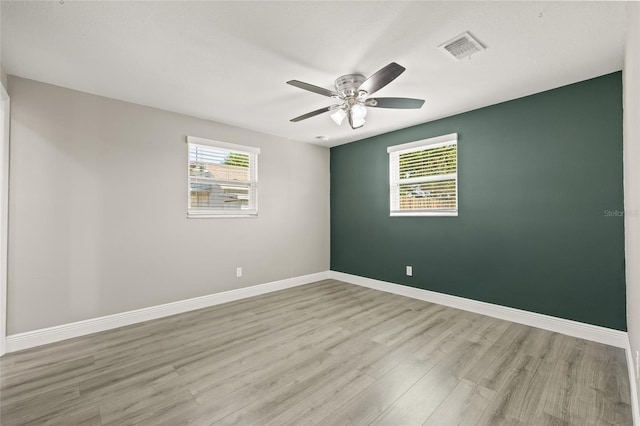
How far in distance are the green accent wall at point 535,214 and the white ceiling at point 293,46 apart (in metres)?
0.33

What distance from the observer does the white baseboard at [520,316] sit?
256cm

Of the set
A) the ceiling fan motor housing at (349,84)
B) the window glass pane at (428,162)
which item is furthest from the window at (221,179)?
the window glass pane at (428,162)

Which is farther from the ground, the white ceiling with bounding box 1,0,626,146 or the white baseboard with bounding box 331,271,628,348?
the white ceiling with bounding box 1,0,626,146

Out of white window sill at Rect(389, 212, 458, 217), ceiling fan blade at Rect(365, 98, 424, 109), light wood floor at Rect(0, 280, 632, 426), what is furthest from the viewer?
white window sill at Rect(389, 212, 458, 217)

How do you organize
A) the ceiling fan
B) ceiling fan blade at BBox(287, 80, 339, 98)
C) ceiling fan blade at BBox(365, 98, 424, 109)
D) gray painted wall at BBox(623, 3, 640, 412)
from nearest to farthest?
gray painted wall at BBox(623, 3, 640, 412) < ceiling fan blade at BBox(287, 80, 339, 98) < the ceiling fan < ceiling fan blade at BBox(365, 98, 424, 109)

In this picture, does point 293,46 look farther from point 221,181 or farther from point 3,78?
point 3,78

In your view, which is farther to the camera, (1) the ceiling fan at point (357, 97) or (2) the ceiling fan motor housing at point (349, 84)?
(2) the ceiling fan motor housing at point (349, 84)

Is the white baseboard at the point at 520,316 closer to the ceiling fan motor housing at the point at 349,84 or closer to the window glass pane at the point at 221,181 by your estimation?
the window glass pane at the point at 221,181

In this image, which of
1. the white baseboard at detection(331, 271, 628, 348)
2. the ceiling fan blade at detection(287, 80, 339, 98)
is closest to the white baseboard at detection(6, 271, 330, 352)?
the white baseboard at detection(331, 271, 628, 348)

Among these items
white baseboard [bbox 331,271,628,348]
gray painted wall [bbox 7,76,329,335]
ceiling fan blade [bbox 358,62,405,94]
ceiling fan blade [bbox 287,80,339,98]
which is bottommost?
white baseboard [bbox 331,271,628,348]

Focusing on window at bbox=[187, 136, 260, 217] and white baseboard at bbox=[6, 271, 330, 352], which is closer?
white baseboard at bbox=[6, 271, 330, 352]

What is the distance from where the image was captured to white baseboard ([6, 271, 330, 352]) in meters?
Result: 2.58

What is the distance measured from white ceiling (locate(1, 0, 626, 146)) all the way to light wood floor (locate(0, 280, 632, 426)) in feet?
8.30

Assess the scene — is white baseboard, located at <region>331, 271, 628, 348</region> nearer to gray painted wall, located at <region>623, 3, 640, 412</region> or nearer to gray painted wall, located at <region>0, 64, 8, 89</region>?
gray painted wall, located at <region>623, 3, 640, 412</region>
